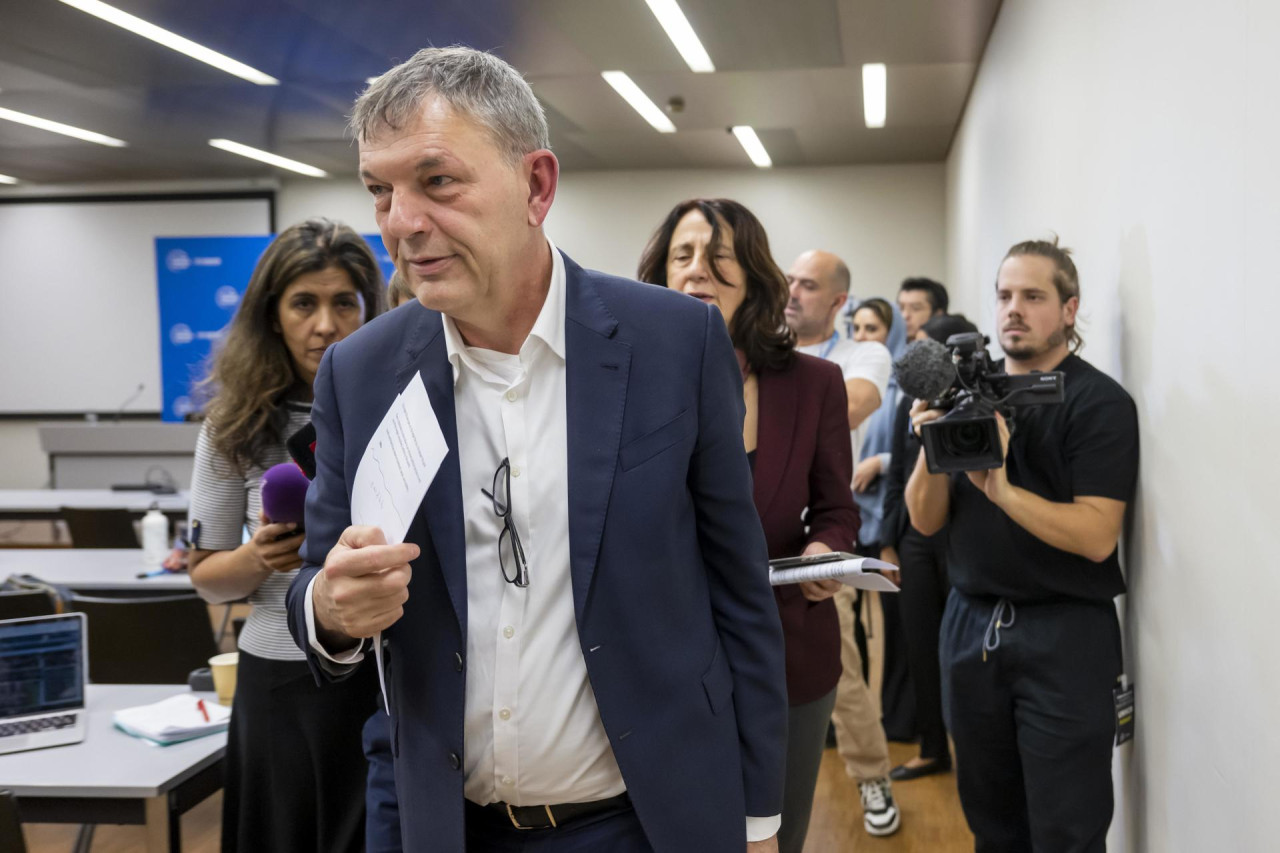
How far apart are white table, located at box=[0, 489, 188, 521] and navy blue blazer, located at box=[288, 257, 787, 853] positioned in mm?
5095

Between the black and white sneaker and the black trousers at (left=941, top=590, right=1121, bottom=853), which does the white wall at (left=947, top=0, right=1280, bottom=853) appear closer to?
the black trousers at (left=941, top=590, right=1121, bottom=853)

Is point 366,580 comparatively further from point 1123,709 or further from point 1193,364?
point 1123,709

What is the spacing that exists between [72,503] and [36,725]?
4.52 meters

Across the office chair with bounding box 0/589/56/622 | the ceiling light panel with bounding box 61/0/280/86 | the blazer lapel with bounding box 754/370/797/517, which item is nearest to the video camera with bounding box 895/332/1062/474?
the blazer lapel with bounding box 754/370/797/517

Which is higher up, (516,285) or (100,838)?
(516,285)

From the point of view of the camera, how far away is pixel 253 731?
192 cm

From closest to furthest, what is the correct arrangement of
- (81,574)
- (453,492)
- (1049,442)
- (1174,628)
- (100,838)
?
(453,492)
(1174,628)
(1049,442)
(100,838)
(81,574)

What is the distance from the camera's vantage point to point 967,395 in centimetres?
219

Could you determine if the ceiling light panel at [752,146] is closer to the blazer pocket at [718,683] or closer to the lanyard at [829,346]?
the lanyard at [829,346]

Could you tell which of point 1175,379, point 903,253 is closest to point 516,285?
point 1175,379

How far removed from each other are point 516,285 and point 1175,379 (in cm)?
145

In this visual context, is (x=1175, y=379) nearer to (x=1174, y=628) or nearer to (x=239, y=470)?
(x=1174, y=628)

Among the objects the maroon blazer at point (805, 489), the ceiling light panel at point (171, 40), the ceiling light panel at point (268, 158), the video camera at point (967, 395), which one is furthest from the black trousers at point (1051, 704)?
the ceiling light panel at point (268, 158)

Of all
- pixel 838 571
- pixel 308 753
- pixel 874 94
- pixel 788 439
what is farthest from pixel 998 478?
pixel 874 94
